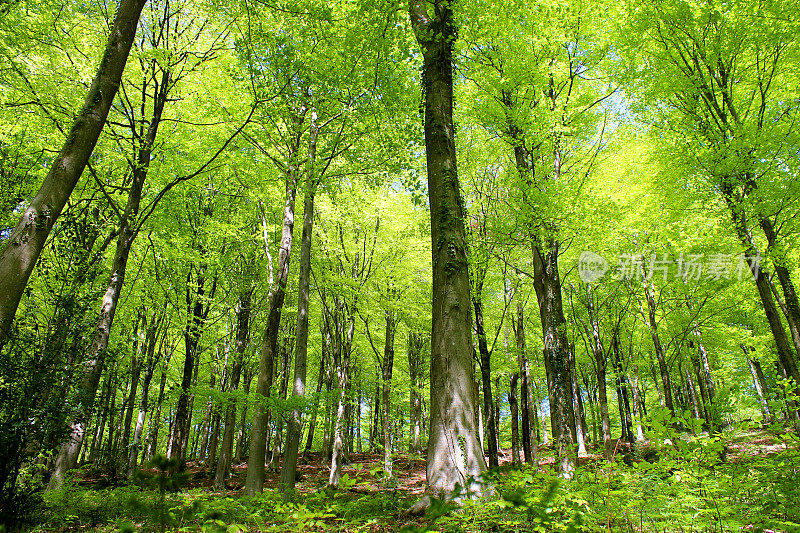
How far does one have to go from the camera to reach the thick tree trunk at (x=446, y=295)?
3.80 m

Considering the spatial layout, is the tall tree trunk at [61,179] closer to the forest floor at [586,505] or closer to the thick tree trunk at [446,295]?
the forest floor at [586,505]

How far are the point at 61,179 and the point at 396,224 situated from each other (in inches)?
455

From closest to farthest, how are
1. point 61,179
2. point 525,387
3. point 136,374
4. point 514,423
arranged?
point 61,179 → point 136,374 → point 525,387 → point 514,423

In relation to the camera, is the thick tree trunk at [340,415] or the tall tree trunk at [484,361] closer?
the thick tree trunk at [340,415]

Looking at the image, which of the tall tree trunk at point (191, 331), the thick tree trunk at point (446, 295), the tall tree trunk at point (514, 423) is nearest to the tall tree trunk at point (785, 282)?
the thick tree trunk at point (446, 295)

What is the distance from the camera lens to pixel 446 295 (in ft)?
14.5

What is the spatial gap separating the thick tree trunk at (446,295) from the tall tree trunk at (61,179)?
3667 millimetres

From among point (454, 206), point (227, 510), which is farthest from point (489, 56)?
point (227, 510)

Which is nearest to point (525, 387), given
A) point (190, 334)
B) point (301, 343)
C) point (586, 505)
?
point (301, 343)

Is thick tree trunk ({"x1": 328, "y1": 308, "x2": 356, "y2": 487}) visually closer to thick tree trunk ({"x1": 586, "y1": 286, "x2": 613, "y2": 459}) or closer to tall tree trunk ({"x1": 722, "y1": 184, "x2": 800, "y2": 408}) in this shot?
thick tree trunk ({"x1": 586, "y1": 286, "x2": 613, "y2": 459})

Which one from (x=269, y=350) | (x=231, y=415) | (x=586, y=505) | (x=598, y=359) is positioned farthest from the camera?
(x=598, y=359)

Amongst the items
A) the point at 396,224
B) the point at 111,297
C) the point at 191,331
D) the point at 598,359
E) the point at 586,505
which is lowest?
the point at 586,505

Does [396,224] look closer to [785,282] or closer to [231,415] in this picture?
[231,415]

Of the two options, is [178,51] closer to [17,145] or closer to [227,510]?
[17,145]
